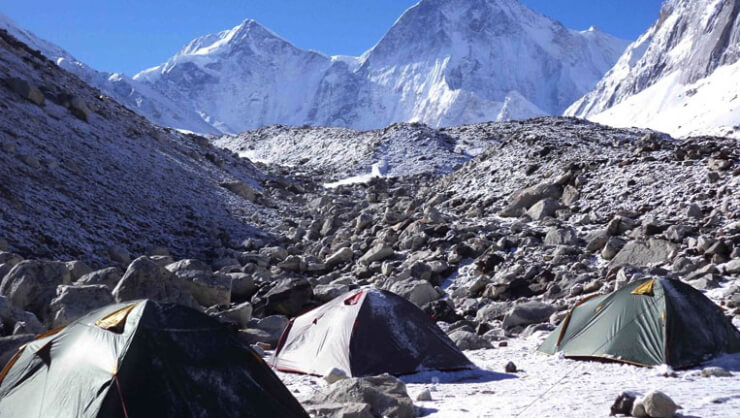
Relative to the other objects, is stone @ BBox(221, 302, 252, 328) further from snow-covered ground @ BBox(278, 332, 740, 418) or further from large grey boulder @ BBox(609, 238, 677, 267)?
large grey boulder @ BBox(609, 238, 677, 267)

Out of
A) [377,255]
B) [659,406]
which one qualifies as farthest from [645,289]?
[377,255]

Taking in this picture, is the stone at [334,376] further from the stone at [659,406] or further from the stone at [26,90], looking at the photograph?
the stone at [26,90]

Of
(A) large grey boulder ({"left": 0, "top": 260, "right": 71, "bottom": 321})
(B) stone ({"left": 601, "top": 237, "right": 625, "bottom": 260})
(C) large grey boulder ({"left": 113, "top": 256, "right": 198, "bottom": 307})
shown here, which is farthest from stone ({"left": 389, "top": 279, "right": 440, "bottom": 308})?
(A) large grey boulder ({"left": 0, "top": 260, "right": 71, "bottom": 321})

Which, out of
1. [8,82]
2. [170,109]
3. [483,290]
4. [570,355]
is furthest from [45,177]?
[170,109]

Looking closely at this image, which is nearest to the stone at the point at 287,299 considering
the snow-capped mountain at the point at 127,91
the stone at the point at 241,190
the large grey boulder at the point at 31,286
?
the large grey boulder at the point at 31,286

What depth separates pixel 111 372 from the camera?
575 cm

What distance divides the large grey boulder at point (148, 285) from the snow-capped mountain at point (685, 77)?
291ft

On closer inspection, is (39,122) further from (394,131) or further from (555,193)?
(394,131)

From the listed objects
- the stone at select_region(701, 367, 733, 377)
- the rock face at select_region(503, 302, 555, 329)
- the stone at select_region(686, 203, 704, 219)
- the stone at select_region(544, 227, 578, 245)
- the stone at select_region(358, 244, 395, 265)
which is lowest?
the stone at select_region(701, 367, 733, 377)

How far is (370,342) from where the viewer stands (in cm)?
968

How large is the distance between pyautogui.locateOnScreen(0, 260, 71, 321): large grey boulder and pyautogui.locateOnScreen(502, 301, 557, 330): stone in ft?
26.3

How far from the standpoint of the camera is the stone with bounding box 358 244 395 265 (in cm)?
1891

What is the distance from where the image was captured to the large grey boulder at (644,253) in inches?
548

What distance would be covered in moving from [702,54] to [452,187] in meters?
126
